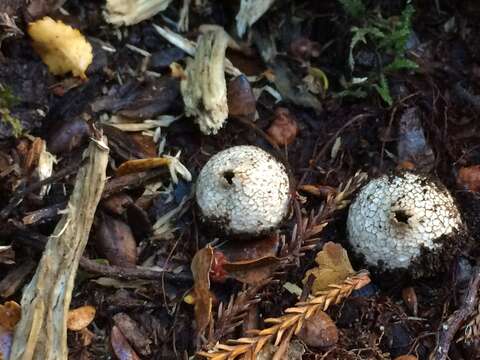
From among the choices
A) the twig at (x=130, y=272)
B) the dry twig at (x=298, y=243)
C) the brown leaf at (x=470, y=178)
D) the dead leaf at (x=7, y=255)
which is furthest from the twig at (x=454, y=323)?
the dead leaf at (x=7, y=255)

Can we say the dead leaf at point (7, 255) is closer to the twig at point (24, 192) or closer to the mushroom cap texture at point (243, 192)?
the twig at point (24, 192)

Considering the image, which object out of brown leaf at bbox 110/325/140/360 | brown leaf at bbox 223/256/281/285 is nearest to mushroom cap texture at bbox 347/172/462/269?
brown leaf at bbox 223/256/281/285

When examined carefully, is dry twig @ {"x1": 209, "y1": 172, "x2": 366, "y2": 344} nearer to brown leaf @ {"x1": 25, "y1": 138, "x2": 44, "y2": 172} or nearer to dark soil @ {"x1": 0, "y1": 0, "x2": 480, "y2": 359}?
dark soil @ {"x1": 0, "y1": 0, "x2": 480, "y2": 359}

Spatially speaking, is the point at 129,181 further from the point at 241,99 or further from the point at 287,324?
the point at 287,324

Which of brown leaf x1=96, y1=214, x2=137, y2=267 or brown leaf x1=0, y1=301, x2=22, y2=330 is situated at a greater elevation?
brown leaf x1=96, y1=214, x2=137, y2=267

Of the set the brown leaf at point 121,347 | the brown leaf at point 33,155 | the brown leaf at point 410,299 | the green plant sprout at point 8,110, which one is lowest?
the brown leaf at point 121,347
